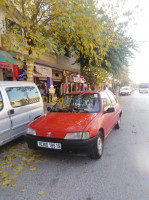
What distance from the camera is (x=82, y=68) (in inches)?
530

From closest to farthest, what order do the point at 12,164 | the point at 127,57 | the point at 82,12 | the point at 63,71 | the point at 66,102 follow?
the point at 12,164
the point at 66,102
the point at 82,12
the point at 127,57
the point at 63,71

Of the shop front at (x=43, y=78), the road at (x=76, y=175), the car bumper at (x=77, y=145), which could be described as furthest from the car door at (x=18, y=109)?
the shop front at (x=43, y=78)

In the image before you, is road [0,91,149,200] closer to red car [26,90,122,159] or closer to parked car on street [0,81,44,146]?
red car [26,90,122,159]

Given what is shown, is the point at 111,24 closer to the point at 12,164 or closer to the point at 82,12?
the point at 82,12

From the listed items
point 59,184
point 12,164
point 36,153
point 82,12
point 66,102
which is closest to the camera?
point 59,184

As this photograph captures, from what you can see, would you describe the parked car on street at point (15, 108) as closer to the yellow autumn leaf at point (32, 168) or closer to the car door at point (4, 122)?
the car door at point (4, 122)

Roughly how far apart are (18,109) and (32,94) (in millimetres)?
1012

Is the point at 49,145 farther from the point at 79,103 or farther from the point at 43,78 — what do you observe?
the point at 43,78

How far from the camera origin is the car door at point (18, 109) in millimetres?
3998

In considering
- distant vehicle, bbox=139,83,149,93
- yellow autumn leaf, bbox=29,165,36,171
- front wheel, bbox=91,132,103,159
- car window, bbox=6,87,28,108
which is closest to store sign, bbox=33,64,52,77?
car window, bbox=6,87,28,108

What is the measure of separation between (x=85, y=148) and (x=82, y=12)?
444 cm

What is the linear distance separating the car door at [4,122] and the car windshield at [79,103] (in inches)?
49.7

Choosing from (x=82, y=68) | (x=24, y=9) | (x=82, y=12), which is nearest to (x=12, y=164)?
(x=82, y=12)

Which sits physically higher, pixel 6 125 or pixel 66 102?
pixel 66 102
